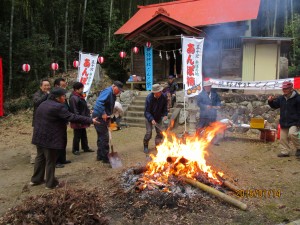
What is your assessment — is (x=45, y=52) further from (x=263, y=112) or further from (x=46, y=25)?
(x=263, y=112)

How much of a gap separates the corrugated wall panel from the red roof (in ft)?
4.29

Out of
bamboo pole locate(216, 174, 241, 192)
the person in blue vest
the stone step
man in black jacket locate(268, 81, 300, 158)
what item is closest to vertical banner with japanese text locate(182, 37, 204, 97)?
the person in blue vest

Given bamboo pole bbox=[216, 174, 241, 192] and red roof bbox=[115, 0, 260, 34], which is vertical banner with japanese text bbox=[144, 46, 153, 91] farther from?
bamboo pole bbox=[216, 174, 241, 192]

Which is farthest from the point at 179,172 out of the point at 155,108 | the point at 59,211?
the point at 155,108

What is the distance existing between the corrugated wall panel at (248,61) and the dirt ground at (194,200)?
4075mm

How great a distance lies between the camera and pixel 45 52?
59.1ft

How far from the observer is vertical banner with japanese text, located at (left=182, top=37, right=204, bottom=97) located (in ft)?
32.4

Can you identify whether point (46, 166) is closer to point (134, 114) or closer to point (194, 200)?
point (194, 200)

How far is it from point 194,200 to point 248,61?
10.4 metres

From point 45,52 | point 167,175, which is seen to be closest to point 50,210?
point 167,175

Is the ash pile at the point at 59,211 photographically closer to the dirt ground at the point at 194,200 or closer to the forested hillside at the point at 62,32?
the dirt ground at the point at 194,200

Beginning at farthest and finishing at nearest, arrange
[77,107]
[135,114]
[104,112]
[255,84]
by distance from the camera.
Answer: [135,114], [255,84], [77,107], [104,112]

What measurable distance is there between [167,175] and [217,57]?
1046 cm

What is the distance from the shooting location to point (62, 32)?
69.1ft
